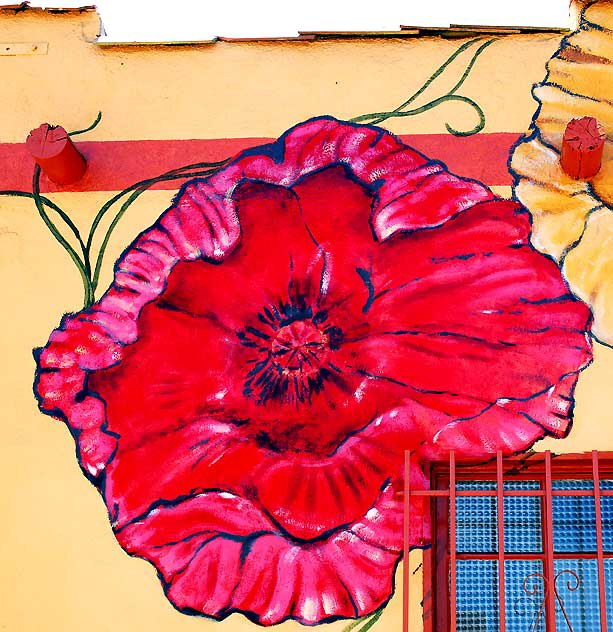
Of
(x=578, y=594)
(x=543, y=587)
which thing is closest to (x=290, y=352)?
(x=543, y=587)

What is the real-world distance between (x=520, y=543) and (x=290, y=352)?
1.19 m

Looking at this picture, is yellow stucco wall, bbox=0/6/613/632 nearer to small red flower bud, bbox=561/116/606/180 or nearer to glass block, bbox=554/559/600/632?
small red flower bud, bbox=561/116/606/180

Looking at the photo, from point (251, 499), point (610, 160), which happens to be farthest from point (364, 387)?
point (610, 160)

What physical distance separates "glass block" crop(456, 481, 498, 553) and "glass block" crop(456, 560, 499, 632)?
0.06 m

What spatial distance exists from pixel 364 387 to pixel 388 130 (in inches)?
47.5

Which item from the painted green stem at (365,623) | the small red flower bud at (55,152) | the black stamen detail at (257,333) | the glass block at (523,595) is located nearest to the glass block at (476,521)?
the glass block at (523,595)

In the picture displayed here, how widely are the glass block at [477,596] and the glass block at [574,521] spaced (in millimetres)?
278

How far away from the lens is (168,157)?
16.5 feet

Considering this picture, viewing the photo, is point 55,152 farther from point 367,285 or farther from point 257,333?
point 367,285

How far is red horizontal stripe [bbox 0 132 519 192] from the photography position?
4.91m

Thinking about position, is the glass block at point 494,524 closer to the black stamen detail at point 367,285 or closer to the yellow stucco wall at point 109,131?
the yellow stucco wall at point 109,131

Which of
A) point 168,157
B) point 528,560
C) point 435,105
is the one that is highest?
point 435,105

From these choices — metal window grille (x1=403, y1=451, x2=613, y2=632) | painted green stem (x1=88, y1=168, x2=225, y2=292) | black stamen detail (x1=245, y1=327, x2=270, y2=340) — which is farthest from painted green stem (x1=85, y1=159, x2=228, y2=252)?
metal window grille (x1=403, y1=451, x2=613, y2=632)

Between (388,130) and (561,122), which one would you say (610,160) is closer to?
(561,122)
